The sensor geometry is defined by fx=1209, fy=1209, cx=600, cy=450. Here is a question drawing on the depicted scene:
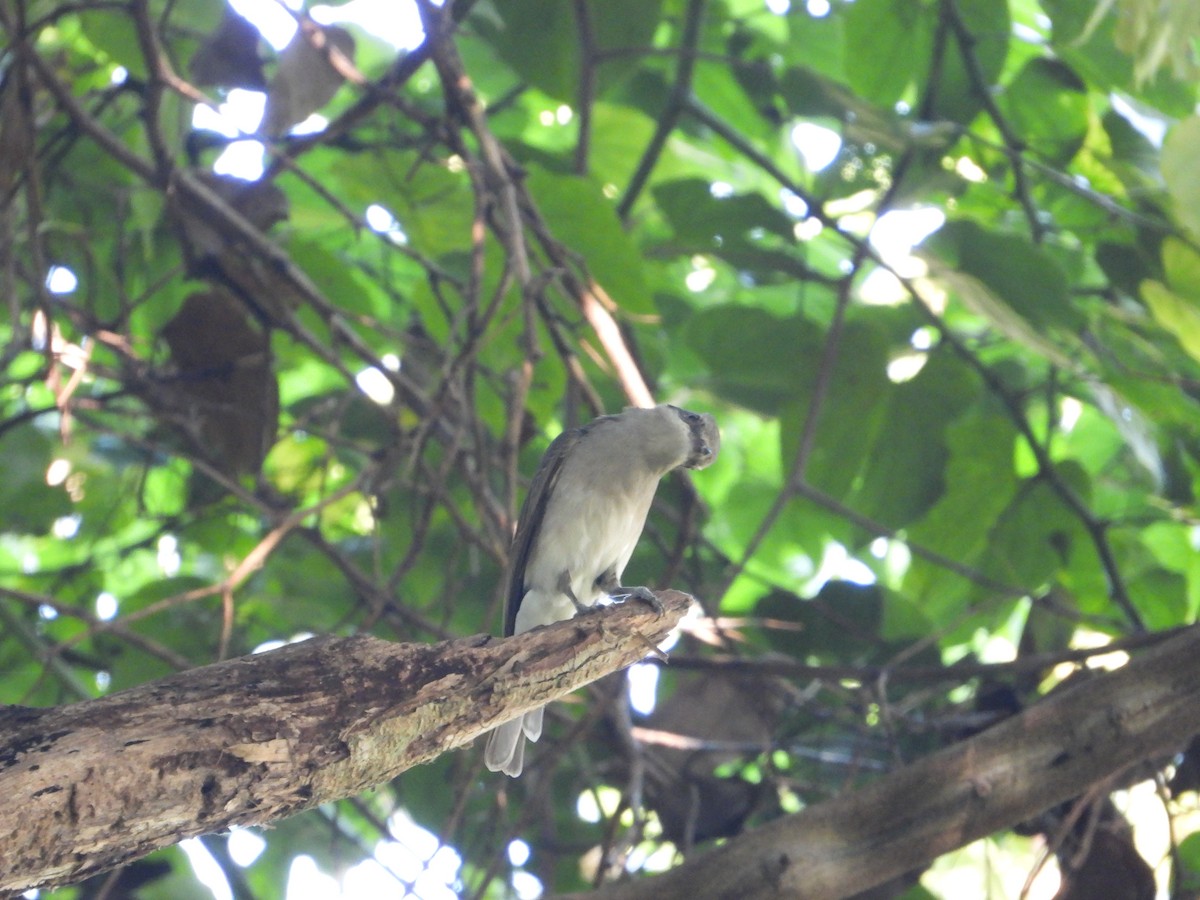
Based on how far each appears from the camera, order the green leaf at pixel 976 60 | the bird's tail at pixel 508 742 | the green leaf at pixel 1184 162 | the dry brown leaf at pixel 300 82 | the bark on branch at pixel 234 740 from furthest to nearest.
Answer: the green leaf at pixel 976 60 → the bird's tail at pixel 508 742 → the dry brown leaf at pixel 300 82 → the green leaf at pixel 1184 162 → the bark on branch at pixel 234 740

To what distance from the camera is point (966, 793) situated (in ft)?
9.71

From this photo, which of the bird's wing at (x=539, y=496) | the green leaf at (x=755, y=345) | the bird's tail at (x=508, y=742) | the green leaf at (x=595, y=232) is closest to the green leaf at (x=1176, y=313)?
the green leaf at (x=755, y=345)

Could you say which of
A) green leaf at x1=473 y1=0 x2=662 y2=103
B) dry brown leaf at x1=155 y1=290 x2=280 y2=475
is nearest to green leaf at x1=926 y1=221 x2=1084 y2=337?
green leaf at x1=473 y1=0 x2=662 y2=103

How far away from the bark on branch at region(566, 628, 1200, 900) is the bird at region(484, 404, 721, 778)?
100cm

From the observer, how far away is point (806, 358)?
15.5 feet

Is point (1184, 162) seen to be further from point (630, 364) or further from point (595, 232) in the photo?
point (595, 232)

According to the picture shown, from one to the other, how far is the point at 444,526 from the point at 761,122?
2355 mm

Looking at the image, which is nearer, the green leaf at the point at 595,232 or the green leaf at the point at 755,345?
the green leaf at the point at 595,232

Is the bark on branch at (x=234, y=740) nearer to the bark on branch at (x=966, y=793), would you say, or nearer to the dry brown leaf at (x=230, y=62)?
the bark on branch at (x=966, y=793)

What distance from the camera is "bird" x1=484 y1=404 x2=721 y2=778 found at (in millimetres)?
3840

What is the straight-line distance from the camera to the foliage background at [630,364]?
3.81 metres

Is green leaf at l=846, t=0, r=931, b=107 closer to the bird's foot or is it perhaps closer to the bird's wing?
the bird's wing

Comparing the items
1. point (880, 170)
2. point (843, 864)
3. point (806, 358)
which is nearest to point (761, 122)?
point (880, 170)

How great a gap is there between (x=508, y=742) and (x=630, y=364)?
1.22 meters
